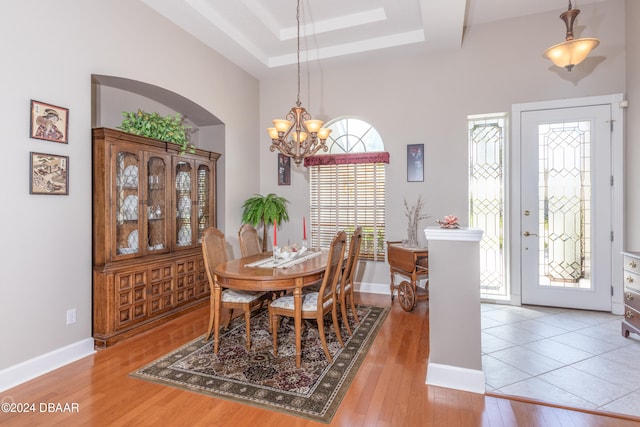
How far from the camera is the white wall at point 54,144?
2355mm

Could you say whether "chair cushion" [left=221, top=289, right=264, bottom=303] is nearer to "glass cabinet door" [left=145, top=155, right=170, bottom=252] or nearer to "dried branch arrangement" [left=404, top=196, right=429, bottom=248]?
"glass cabinet door" [left=145, top=155, right=170, bottom=252]

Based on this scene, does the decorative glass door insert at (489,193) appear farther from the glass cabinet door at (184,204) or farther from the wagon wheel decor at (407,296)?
the glass cabinet door at (184,204)

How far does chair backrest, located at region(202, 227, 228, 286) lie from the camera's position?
2.87 m

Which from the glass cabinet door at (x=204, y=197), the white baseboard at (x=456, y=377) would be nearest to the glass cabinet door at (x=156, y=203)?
the glass cabinet door at (x=204, y=197)

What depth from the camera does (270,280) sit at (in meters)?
2.51

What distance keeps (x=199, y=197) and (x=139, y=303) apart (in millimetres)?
1473

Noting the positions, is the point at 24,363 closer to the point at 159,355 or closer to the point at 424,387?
the point at 159,355

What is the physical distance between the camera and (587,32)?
12.8 feet

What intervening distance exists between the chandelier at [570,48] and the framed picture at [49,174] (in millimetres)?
4184

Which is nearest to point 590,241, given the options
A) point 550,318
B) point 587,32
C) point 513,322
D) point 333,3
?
point 550,318

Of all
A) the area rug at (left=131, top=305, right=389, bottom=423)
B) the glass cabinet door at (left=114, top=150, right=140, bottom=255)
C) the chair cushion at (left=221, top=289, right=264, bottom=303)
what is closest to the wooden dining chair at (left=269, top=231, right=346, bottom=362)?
the area rug at (left=131, top=305, right=389, bottom=423)

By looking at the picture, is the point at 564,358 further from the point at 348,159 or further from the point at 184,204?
the point at 184,204

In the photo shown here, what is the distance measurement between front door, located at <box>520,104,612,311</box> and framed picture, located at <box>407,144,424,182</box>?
122 centimetres

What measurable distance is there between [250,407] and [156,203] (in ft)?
7.92
